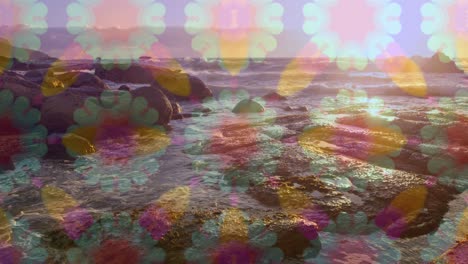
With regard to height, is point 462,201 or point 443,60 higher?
point 443,60

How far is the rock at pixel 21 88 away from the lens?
45.8ft

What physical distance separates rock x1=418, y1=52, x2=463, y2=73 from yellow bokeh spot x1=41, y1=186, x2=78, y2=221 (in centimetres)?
6311

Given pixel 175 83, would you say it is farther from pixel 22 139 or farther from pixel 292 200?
pixel 292 200

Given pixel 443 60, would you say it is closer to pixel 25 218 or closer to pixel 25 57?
pixel 25 218

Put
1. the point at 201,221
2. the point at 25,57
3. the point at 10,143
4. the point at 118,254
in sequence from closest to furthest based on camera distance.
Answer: the point at 118,254
the point at 201,221
the point at 10,143
the point at 25,57

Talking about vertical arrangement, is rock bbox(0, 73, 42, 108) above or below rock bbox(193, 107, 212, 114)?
above

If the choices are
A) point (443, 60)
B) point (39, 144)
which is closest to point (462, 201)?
point (39, 144)

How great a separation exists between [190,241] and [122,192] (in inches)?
101

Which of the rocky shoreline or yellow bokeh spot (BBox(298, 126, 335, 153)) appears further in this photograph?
yellow bokeh spot (BBox(298, 126, 335, 153))

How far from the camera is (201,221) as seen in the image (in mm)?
5848

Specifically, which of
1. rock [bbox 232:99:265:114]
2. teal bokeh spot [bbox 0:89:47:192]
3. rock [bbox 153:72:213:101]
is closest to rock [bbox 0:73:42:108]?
teal bokeh spot [bbox 0:89:47:192]

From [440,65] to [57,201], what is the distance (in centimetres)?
6663

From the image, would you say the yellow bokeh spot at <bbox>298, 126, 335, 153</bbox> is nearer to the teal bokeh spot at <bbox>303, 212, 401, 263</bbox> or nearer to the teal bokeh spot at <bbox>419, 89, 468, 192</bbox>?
the teal bokeh spot at <bbox>419, 89, 468, 192</bbox>

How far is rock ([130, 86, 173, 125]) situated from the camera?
1480cm
